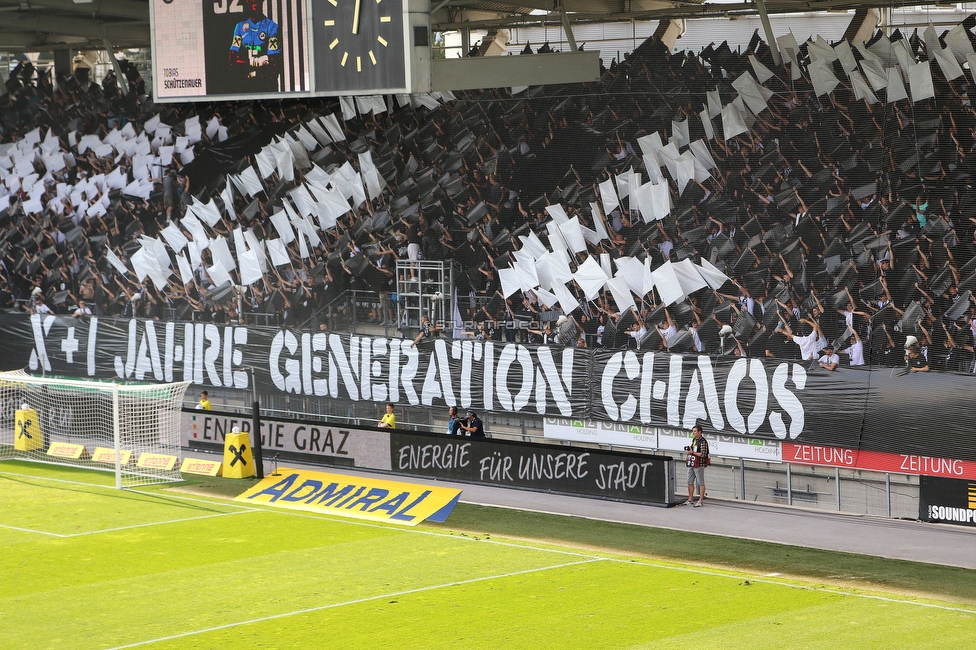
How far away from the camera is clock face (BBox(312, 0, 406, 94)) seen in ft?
53.1

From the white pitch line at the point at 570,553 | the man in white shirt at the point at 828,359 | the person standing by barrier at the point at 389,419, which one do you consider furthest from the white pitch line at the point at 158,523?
the man in white shirt at the point at 828,359

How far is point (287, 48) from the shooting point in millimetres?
17906

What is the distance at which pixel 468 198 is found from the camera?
23.0 m

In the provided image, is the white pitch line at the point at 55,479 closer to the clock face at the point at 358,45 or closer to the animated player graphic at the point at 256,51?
the animated player graphic at the point at 256,51

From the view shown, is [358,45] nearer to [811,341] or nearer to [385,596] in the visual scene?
[385,596]

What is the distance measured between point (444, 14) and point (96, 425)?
11.1 meters

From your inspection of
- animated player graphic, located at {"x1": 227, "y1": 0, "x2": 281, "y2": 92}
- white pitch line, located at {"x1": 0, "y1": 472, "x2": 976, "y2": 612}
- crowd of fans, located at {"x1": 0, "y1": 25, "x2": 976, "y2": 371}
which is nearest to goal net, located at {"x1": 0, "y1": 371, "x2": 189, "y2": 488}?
white pitch line, located at {"x1": 0, "y1": 472, "x2": 976, "y2": 612}

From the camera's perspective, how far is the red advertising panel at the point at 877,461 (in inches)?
653

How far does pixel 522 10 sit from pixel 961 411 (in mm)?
12896

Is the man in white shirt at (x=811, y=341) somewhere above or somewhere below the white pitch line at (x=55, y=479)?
above

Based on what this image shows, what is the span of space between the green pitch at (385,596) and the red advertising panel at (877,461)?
3056 mm

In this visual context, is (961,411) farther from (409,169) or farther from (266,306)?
(266,306)

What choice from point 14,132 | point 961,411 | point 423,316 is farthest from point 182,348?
point 961,411

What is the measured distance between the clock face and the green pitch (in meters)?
6.35
